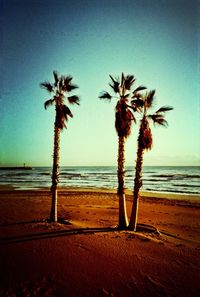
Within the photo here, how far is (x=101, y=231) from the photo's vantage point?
1287 cm

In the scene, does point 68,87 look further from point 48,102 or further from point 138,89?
point 138,89

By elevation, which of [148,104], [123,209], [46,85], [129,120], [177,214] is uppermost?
[46,85]

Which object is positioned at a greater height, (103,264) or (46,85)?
(46,85)

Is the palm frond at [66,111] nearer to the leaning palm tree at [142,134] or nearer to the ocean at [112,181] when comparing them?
the leaning palm tree at [142,134]

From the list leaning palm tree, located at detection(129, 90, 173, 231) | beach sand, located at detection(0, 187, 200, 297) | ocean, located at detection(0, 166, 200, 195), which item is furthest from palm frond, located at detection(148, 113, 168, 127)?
ocean, located at detection(0, 166, 200, 195)

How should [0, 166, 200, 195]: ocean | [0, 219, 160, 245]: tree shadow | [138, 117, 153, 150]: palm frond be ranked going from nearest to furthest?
[0, 219, 160, 245]: tree shadow, [138, 117, 153, 150]: palm frond, [0, 166, 200, 195]: ocean

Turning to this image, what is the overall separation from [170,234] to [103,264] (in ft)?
21.2

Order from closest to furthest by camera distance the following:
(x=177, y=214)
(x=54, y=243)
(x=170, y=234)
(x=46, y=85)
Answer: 1. (x=54, y=243)
2. (x=170, y=234)
3. (x=46, y=85)
4. (x=177, y=214)

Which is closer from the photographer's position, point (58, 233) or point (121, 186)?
point (58, 233)

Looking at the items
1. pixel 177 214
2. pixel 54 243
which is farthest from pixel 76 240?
pixel 177 214

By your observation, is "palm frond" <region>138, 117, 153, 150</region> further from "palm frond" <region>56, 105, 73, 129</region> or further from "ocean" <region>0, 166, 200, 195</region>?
"ocean" <region>0, 166, 200, 195</region>

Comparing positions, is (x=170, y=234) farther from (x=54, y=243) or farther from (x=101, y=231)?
(x=54, y=243)

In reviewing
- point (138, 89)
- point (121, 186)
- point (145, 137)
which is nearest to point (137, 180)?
point (121, 186)

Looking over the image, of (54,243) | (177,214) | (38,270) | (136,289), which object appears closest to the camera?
(136,289)
